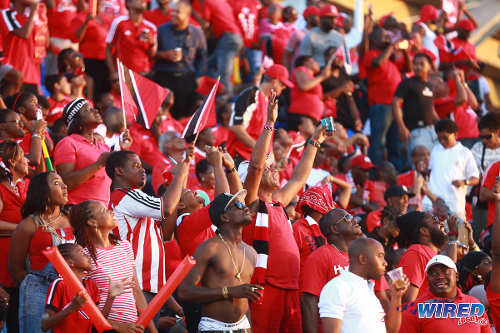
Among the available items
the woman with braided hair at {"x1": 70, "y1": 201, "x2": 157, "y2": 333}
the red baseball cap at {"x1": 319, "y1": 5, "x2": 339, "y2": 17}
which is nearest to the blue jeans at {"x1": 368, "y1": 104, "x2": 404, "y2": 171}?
the red baseball cap at {"x1": 319, "y1": 5, "x2": 339, "y2": 17}

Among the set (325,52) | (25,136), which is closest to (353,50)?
(325,52)

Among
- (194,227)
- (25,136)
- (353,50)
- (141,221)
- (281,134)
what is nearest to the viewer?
(141,221)

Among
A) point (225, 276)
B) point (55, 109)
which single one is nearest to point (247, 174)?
point (225, 276)

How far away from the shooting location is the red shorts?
22.1ft

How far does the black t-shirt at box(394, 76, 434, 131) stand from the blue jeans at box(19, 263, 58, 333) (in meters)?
8.10

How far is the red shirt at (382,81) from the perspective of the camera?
13.8 m

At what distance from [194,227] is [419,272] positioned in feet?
6.09

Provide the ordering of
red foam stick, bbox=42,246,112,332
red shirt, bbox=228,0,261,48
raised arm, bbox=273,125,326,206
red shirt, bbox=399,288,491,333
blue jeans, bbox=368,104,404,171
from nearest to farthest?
red foam stick, bbox=42,246,112,332, red shirt, bbox=399,288,491,333, raised arm, bbox=273,125,326,206, blue jeans, bbox=368,104,404,171, red shirt, bbox=228,0,261,48

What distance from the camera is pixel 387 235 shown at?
30.2 feet

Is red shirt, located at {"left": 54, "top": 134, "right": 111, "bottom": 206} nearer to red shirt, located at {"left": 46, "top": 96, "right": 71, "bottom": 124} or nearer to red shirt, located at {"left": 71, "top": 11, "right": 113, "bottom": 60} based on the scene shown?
red shirt, located at {"left": 46, "top": 96, "right": 71, "bottom": 124}

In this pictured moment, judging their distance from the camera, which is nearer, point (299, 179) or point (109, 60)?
point (299, 179)

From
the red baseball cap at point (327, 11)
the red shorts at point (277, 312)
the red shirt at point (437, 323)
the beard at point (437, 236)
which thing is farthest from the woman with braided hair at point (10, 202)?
the red baseball cap at point (327, 11)

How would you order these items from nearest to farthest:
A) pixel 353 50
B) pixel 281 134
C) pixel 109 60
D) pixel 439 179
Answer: pixel 281 134 → pixel 439 179 → pixel 109 60 → pixel 353 50

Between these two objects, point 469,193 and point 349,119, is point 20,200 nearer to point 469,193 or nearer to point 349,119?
point 469,193
